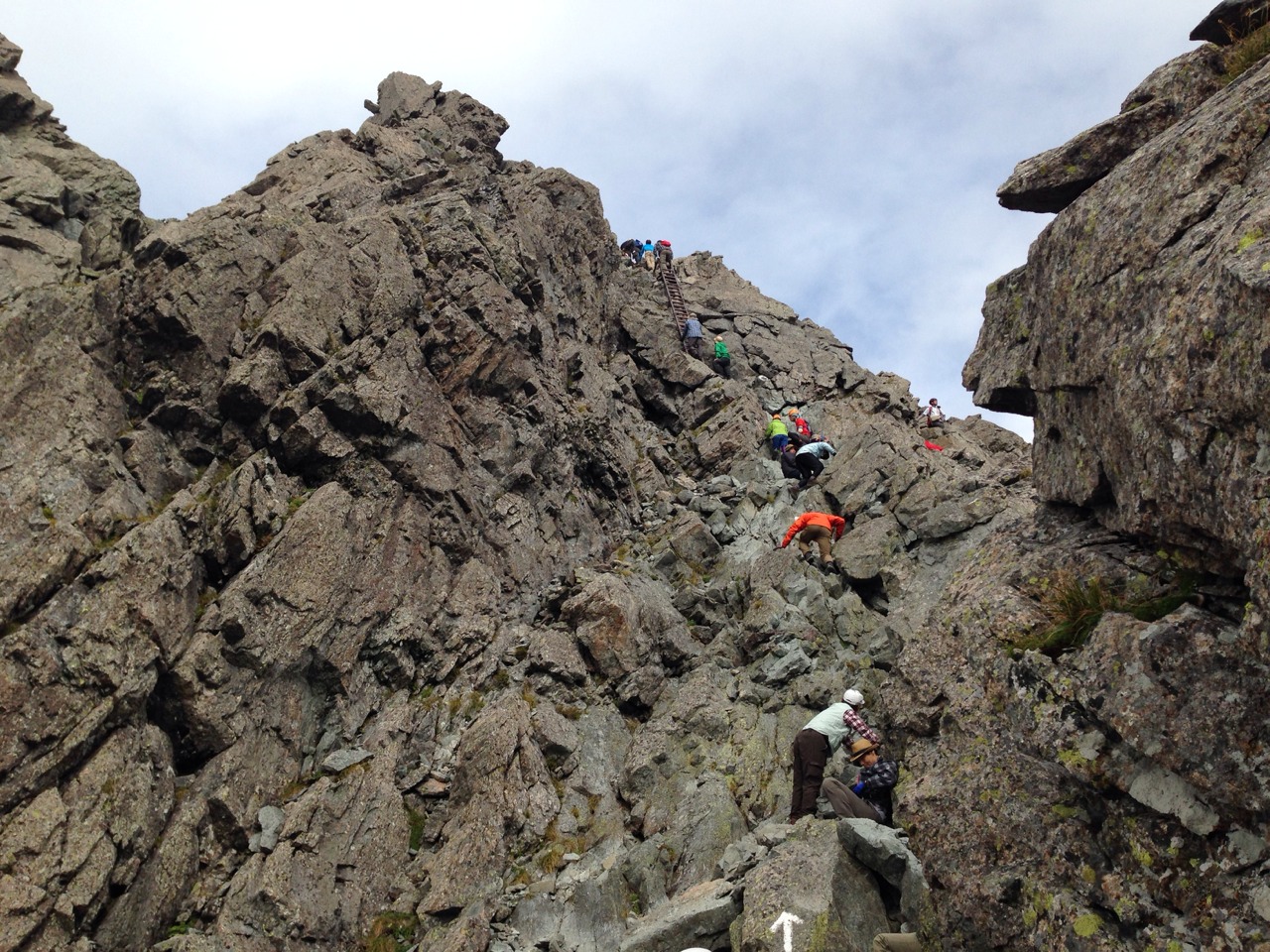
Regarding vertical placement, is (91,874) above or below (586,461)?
below

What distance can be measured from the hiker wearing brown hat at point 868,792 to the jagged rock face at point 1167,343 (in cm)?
687

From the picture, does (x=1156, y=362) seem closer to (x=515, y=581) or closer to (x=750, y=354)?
(x=515, y=581)

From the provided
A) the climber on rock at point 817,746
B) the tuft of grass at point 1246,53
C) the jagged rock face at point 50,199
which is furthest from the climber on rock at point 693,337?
the tuft of grass at point 1246,53

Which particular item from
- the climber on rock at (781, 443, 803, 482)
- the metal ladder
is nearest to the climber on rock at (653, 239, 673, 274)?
the metal ladder

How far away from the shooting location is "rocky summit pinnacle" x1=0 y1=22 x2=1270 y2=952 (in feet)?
28.5

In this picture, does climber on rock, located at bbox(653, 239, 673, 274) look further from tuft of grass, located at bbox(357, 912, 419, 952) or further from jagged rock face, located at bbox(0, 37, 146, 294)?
tuft of grass, located at bbox(357, 912, 419, 952)

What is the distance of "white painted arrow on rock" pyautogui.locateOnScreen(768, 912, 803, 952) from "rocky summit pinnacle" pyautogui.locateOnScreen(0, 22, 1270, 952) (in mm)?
56

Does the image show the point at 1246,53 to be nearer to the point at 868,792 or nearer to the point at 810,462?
the point at 868,792

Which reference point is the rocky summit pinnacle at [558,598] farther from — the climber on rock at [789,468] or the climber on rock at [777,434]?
the climber on rock at [777,434]

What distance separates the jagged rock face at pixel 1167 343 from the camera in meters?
7.54

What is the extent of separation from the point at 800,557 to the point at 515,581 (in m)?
9.65

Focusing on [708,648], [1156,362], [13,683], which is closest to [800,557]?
[708,648]

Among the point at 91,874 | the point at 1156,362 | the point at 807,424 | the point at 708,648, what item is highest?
the point at 807,424

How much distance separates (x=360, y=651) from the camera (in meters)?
22.2
